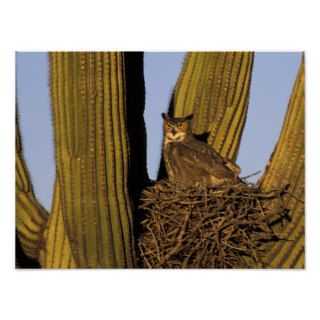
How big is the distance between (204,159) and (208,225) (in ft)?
1.65

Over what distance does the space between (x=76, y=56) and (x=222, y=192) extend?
122 centimetres

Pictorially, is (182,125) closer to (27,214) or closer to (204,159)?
(204,159)

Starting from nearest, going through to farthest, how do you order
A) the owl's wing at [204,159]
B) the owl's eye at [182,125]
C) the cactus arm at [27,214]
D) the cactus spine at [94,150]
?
the cactus spine at [94,150] → the cactus arm at [27,214] → the owl's wing at [204,159] → the owl's eye at [182,125]

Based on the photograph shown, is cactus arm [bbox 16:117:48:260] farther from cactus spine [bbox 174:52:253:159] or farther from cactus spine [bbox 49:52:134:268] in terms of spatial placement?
cactus spine [bbox 174:52:253:159]

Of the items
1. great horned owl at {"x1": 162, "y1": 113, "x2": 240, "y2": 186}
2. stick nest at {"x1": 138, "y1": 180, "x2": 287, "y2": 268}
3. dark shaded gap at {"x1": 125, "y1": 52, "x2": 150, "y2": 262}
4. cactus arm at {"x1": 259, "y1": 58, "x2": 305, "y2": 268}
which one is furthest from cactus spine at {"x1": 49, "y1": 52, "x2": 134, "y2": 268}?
cactus arm at {"x1": 259, "y1": 58, "x2": 305, "y2": 268}

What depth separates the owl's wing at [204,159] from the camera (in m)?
6.91

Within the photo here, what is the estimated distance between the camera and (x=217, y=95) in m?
6.96

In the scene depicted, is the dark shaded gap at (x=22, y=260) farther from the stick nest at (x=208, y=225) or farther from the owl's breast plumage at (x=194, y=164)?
the owl's breast plumage at (x=194, y=164)

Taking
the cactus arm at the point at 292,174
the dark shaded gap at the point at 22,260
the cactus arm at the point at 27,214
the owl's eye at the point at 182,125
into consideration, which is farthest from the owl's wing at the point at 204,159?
the dark shaded gap at the point at 22,260

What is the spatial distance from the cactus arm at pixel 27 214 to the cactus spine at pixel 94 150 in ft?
0.68

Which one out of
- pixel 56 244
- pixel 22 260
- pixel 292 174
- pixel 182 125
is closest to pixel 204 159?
pixel 182 125

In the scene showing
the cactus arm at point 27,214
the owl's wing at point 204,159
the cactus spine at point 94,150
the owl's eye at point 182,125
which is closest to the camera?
the cactus spine at point 94,150

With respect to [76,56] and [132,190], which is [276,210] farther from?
[76,56]

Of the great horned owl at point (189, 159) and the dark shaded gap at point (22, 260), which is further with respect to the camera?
the great horned owl at point (189, 159)
